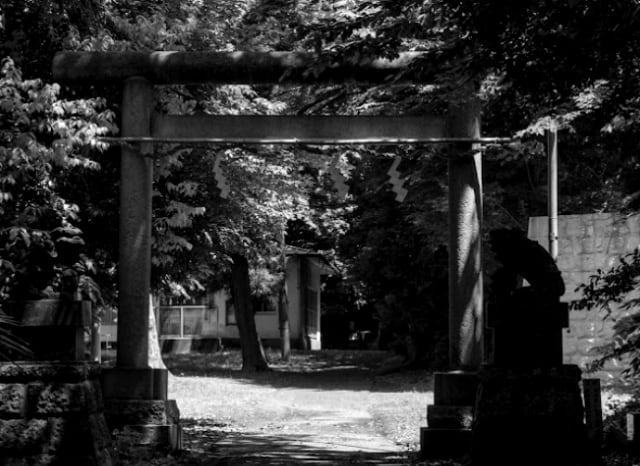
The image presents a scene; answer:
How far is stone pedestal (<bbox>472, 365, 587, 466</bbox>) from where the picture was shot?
992 centimetres

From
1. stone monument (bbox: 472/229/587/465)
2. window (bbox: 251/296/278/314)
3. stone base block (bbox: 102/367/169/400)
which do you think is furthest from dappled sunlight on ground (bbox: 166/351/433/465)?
window (bbox: 251/296/278/314)

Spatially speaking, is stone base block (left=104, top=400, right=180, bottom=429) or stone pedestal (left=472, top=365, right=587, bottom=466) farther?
stone base block (left=104, top=400, right=180, bottom=429)

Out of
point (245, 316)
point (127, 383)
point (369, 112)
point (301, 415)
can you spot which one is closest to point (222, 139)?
point (127, 383)

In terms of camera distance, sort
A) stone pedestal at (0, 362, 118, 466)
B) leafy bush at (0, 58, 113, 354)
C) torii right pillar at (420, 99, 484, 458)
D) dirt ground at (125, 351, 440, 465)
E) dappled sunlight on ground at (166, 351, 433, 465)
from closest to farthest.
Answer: stone pedestal at (0, 362, 118, 466) < torii right pillar at (420, 99, 484, 458) < leafy bush at (0, 58, 113, 354) < dirt ground at (125, 351, 440, 465) < dappled sunlight on ground at (166, 351, 433, 465)

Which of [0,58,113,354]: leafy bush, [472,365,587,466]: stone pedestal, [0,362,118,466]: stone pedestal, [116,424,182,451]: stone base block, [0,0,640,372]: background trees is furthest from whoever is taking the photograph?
[0,58,113,354]: leafy bush

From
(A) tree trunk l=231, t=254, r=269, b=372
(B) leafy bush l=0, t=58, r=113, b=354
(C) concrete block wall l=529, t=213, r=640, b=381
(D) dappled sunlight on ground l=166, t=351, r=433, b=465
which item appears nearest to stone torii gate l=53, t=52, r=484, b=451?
(B) leafy bush l=0, t=58, r=113, b=354

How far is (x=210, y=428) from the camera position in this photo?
17.9 metres

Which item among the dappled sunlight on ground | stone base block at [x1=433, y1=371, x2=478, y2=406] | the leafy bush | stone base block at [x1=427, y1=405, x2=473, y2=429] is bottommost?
the dappled sunlight on ground

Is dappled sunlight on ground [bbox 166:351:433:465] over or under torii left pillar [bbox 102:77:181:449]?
under

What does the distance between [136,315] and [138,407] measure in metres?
1.11

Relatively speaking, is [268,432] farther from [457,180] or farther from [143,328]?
[457,180]

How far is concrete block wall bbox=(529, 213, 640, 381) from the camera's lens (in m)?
19.9

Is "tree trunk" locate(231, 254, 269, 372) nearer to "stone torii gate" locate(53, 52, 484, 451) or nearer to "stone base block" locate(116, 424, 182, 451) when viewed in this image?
"stone torii gate" locate(53, 52, 484, 451)

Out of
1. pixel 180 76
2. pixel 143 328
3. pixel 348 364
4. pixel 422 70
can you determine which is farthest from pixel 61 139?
pixel 348 364
